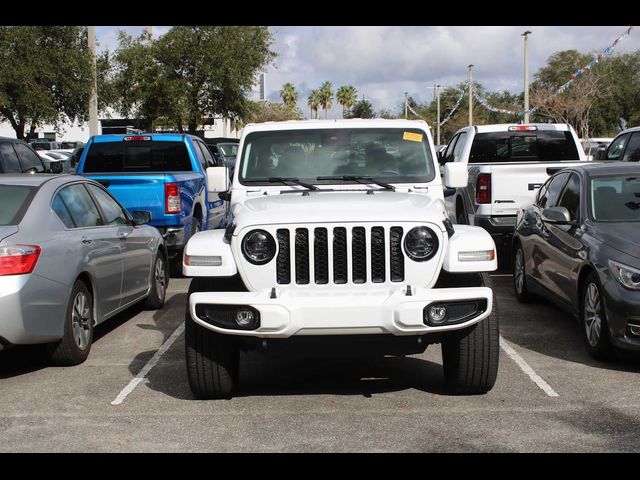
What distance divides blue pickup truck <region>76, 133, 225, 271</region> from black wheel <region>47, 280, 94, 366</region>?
156 inches

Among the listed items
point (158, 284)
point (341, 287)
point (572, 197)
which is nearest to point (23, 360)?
point (158, 284)

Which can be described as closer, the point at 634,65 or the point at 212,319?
the point at 212,319

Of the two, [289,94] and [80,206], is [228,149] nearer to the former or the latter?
[80,206]

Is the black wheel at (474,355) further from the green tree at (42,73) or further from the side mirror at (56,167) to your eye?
the green tree at (42,73)

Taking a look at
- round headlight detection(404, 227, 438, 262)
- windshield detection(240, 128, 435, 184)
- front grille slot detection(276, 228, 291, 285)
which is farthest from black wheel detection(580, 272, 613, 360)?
front grille slot detection(276, 228, 291, 285)

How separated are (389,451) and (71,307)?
3200 millimetres

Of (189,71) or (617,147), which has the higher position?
(189,71)

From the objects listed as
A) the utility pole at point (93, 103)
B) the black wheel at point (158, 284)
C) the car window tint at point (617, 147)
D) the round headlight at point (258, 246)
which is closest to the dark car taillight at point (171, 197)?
the black wheel at point (158, 284)

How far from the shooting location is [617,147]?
46.4 feet

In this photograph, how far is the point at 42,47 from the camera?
25.6 meters

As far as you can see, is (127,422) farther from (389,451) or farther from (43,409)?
(389,451)

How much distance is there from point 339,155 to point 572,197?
8.36 feet

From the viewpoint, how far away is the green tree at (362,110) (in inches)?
3706
